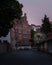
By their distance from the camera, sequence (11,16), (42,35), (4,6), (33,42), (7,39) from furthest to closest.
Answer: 1. (33,42)
2. (42,35)
3. (7,39)
4. (11,16)
5. (4,6)

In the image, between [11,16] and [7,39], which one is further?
[7,39]

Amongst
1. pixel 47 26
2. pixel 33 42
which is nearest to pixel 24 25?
pixel 33 42

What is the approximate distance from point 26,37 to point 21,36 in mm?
2766

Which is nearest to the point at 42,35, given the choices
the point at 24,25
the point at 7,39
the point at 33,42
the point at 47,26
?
the point at 47,26

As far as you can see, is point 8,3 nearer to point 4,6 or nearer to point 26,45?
point 4,6

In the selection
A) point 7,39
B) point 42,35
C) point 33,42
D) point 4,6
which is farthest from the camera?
point 33,42

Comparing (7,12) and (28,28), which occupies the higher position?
(28,28)

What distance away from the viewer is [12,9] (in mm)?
25766

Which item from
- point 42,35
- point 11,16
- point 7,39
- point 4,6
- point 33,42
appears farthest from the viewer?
point 33,42

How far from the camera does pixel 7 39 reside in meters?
89.1

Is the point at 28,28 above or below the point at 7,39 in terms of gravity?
above

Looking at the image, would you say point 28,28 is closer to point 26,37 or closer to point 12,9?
point 26,37

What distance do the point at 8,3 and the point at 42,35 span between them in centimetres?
9892

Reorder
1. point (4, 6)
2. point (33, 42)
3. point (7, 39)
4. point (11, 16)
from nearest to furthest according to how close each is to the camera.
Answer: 1. point (4, 6)
2. point (11, 16)
3. point (7, 39)
4. point (33, 42)
